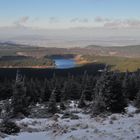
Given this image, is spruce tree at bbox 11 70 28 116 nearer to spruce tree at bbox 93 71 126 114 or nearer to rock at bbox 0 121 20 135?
spruce tree at bbox 93 71 126 114

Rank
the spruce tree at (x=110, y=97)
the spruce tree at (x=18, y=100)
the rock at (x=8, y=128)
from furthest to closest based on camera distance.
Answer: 1. the spruce tree at (x=18, y=100)
2. the spruce tree at (x=110, y=97)
3. the rock at (x=8, y=128)

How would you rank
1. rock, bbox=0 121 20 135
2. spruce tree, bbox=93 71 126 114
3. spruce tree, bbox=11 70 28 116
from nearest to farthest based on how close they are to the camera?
rock, bbox=0 121 20 135 < spruce tree, bbox=93 71 126 114 < spruce tree, bbox=11 70 28 116

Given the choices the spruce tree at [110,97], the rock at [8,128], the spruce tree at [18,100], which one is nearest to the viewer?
the rock at [8,128]

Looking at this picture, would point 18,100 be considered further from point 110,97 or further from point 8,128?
point 8,128

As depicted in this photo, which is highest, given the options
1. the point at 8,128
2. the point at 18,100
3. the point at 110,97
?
the point at 8,128

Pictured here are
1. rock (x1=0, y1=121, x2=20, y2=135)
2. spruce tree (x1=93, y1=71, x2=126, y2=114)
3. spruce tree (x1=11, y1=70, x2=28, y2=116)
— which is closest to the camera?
rock (x1=0, y1=121, x2=20, y2=135)

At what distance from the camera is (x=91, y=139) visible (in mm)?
18547


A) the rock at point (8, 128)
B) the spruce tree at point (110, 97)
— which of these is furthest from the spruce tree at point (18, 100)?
the rock at point (8, 128)

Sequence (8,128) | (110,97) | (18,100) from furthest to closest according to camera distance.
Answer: (18,100) → (110,97) → (8,128)

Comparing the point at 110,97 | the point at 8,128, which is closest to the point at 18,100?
the point at 110,97

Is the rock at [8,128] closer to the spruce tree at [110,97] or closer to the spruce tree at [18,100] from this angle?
the spruce tree at [110,97]

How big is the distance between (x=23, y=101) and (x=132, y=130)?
30.4 m

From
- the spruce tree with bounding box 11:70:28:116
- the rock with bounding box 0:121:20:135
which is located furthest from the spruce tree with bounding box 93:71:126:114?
the rock with bounding box 0:121:20:135

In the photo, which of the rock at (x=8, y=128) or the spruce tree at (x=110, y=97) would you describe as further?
the spruce tree at (x=110, y=97)
